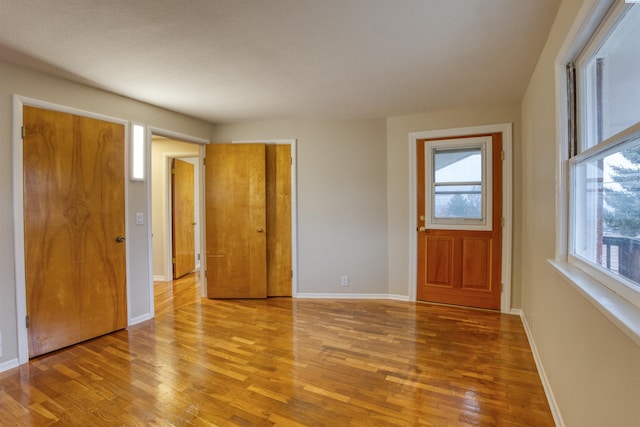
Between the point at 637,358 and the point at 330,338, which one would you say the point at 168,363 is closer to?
the point at 330,338

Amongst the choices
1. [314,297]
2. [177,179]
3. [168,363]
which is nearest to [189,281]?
[177,179]

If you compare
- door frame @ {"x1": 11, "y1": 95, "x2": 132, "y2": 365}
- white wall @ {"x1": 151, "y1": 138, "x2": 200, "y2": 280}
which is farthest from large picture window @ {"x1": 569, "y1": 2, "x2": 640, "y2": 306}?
white wall @ {"x1": 151, "y1": 138, "x2": 200, "y2": 280}

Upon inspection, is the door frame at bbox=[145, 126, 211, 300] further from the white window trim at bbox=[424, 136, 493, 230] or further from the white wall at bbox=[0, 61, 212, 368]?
the white window trim at bbox=[424, 136, 493, 230]

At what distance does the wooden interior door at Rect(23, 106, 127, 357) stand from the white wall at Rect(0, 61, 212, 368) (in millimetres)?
100

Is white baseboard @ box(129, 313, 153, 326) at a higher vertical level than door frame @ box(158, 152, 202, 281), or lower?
lower

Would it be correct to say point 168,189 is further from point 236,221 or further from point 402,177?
point 402,177

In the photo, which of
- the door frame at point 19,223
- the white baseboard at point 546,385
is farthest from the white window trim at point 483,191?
the door frame at point 19,223

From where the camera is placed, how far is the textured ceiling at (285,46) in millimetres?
1755

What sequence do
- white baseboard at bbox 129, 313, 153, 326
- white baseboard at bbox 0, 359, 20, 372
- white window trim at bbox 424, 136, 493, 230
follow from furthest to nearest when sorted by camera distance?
white window trim at bbox 424, 136, 493, 230
white baseboard at bbox 129, 313, 153, 326
white baseboard at bbox 0, 359, 20, 372

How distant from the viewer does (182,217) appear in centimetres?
541

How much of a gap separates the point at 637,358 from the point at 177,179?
5.58 meters

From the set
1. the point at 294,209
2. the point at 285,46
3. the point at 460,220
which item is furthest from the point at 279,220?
the point at 285,46

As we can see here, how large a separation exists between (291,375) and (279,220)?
228 centimetres

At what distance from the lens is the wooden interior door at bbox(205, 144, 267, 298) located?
411 cm
